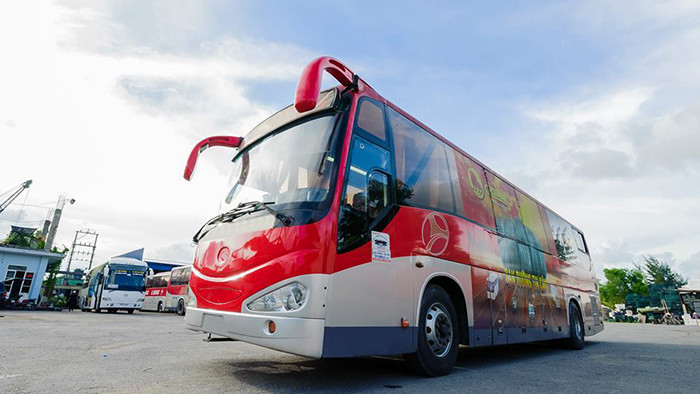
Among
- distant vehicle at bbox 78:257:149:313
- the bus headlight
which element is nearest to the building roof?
distant vehicle at bbox 78:257:149:313

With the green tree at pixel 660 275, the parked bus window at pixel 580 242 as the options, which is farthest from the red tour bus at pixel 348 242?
the green tree at pixel 660 275

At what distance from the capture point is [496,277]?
6.30 meters

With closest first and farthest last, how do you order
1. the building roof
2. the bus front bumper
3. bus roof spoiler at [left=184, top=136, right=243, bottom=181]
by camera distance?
the bus front bumper
bus roof spoiler at [left=184, top=136, right=243, bottom=181]
the building roof

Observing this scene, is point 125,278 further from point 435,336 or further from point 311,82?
point 311,82

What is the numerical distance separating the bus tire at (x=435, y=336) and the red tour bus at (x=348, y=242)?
2 cm

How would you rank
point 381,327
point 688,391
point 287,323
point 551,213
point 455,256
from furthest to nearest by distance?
point 551,213, point 455,256, point 688,391, point 381,327, point 287,323

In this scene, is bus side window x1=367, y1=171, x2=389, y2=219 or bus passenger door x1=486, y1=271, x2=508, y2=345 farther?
bus passenger door x1=486, y1=271, x2=508, y2=345

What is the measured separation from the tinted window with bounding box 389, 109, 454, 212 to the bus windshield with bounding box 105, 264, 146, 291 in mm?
23888

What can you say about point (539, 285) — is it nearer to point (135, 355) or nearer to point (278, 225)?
point (278, 225)

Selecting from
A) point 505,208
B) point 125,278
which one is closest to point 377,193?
point 505,208

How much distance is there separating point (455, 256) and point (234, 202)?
3.03 m

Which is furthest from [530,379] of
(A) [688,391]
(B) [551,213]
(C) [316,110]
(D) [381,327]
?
(B) [551,213]

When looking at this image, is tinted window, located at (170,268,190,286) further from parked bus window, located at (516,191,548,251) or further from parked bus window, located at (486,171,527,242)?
parked bus window, located at (486,171,527,242)

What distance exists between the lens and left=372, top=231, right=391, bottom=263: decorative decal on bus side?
410 cm
